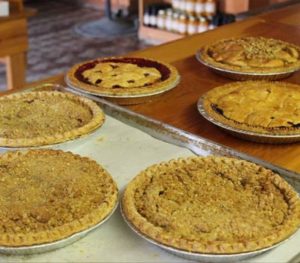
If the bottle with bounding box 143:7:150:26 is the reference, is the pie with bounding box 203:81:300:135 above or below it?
above

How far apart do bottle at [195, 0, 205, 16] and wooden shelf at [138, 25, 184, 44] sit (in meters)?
0.26

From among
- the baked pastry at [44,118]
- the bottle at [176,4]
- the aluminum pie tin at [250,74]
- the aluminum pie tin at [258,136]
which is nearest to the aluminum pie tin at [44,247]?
the baked pastry at [44,118]

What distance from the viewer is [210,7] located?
4.44m

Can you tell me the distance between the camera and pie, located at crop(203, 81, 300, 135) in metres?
1.29

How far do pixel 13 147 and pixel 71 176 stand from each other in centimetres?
20

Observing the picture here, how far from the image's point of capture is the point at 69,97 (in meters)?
1.43

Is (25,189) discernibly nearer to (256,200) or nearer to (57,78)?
(256,200)

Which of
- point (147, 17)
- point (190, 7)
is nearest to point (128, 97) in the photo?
point (190, 7)

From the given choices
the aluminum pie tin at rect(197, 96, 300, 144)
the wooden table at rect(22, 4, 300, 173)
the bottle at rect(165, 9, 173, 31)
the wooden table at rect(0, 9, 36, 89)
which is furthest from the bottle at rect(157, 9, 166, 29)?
the aluminum pie tin at rect(197, 96, 300, 144)

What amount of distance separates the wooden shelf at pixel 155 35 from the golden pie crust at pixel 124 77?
303cm

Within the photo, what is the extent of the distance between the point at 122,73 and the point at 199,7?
306cm

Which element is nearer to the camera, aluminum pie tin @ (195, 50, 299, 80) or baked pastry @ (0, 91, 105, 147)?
baked pastry @ (0, 91, 105, 147)

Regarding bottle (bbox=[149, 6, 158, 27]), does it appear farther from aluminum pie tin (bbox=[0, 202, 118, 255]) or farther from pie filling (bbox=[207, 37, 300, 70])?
aluminum pie tin (bbox=[0, 202, 118, 255])

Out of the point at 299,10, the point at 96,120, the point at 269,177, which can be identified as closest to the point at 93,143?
the point at 96,120
